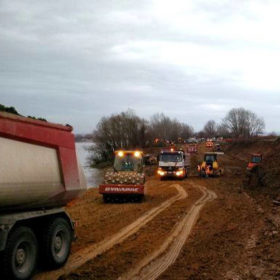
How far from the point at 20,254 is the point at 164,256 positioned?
3.64 m

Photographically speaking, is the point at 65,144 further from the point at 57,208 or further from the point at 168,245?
the point at 168,245

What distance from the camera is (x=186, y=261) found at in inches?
359

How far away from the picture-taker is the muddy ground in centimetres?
835

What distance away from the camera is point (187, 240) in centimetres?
1138

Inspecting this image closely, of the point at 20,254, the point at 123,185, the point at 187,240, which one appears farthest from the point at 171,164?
the point at 20,254

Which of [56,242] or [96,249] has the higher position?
[56,242]

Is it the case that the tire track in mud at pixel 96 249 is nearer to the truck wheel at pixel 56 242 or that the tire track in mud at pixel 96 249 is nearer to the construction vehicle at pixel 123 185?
the truck wheel at pixel 56 242

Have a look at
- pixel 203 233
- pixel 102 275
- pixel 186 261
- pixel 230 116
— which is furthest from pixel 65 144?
pixel 230 116

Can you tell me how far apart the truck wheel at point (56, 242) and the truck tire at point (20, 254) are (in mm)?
367

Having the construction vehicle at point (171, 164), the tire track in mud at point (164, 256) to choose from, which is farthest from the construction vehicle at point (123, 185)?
the construction vehicle at point (171, 164)

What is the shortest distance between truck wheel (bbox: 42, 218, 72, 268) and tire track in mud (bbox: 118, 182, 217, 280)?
1.41 meters

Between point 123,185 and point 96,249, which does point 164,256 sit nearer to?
point 96,249

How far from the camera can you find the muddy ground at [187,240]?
8352mm

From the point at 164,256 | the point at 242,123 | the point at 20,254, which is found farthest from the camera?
the point at 242,123
